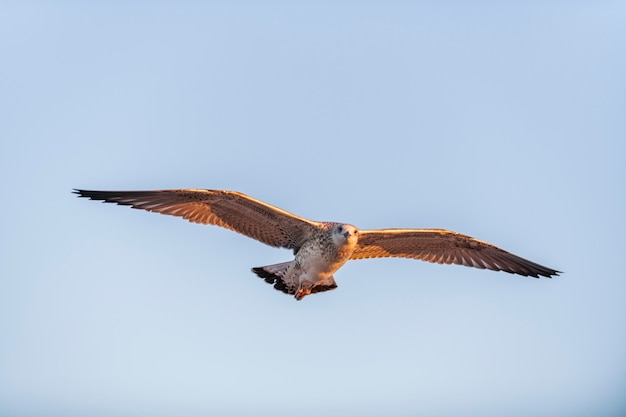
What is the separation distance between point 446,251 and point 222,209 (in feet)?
12.1

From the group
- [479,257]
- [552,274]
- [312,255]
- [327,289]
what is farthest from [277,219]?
[552,274]

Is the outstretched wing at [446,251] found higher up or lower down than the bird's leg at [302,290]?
higher up

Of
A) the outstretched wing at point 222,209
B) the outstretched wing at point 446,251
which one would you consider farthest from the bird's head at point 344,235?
the outstretched wing at point 446,251

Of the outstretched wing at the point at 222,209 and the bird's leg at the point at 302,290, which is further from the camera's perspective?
the bird's leg at the point at 302,290

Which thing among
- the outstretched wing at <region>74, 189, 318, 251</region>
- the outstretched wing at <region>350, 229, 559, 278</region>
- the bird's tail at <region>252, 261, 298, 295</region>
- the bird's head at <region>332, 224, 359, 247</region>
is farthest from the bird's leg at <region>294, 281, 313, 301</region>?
the bird's head at <region>332, 224, 359, 247</region>

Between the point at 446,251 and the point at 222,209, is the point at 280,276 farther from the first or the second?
the point at 446,251

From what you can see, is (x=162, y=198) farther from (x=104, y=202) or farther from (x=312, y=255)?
(x=312, y=255)

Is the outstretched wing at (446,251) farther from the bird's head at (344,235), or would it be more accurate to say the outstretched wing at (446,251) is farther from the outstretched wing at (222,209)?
the outstretched wing at (222,209)

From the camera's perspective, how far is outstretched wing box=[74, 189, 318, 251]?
37.6ft

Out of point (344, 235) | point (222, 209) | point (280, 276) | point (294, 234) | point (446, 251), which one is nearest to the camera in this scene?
point (344, 235)

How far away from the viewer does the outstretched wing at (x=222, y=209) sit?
11461 mm

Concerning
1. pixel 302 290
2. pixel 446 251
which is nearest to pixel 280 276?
pixel 302 290

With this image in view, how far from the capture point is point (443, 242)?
12695 millimetres

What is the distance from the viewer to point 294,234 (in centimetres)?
1196
